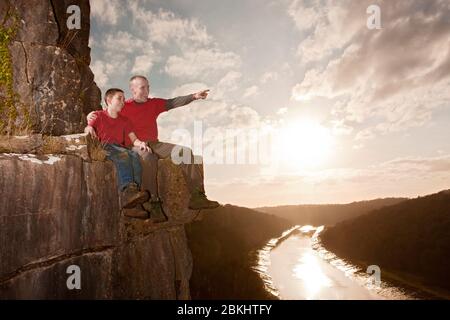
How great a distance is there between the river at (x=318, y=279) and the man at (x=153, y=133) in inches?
1100

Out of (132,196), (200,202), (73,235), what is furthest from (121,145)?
(200,202)

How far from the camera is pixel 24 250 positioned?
6.24m

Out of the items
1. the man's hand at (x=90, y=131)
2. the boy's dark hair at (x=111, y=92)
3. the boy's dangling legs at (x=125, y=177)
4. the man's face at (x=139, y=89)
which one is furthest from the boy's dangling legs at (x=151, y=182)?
the man's face at (x=139, y=89)

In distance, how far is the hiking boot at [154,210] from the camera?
8.16 meters

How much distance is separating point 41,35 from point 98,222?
220 inches

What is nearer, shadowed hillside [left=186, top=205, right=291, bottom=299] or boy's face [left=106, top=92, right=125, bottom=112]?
boy's face [left=106, top=92, right=125, bottom=112]

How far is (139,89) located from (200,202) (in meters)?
3.86

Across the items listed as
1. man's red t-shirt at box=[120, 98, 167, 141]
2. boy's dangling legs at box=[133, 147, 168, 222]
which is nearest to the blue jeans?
boy's dangling legs at box=[133, 147, 168, 222]

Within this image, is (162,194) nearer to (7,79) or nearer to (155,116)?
(155,116)

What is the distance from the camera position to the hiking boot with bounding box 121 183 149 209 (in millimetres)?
7383

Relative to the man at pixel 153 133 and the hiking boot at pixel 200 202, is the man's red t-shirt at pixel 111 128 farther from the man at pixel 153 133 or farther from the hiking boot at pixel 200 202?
the hiking boot at pixel 200 202

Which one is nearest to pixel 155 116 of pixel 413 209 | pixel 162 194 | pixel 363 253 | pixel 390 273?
pixel 162 194

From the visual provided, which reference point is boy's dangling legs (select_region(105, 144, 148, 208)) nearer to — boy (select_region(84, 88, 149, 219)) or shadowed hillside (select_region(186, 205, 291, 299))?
boy (select_region(84, 88, 149, 219))

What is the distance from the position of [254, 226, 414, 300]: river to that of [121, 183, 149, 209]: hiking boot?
30477 millimetres
